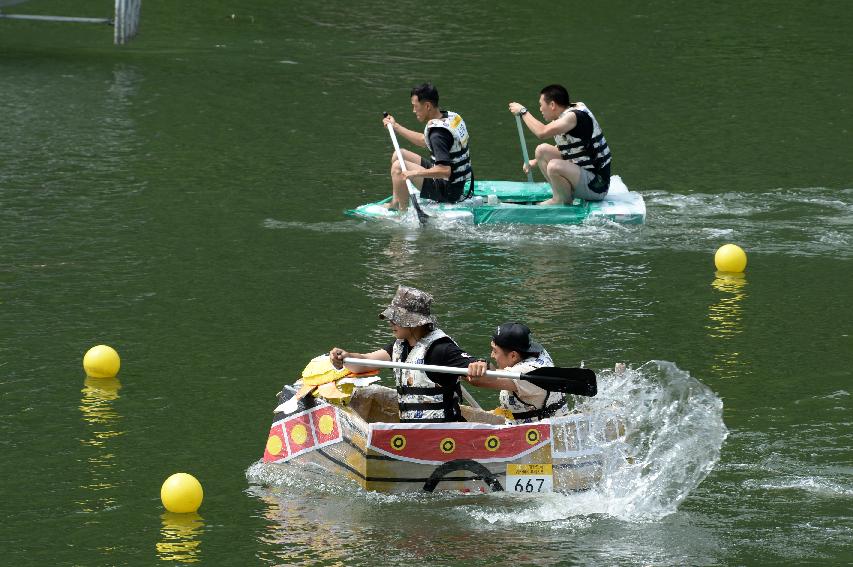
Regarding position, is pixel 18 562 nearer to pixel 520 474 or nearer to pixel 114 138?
pixel 520 474

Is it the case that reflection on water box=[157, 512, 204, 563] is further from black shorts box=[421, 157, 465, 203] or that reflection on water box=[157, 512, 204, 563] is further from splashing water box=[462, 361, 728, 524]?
black shorts box=[421, 157, 465, 203]

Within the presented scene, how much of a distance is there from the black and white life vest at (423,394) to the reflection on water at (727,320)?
3244 millimetres

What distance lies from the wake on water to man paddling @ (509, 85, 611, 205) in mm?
6513

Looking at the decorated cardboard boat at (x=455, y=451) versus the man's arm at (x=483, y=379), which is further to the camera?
the decorated cardboard boat at (x=455, y=451)

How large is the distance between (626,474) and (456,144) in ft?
26.5

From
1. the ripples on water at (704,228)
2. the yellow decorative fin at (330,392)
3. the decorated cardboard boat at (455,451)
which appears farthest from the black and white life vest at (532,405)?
the ripples on water at (704,228)

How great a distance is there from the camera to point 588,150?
18.1 metres

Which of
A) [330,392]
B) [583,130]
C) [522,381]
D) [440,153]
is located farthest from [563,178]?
[330,392]

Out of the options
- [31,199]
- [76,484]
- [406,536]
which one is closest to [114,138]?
[31,199]

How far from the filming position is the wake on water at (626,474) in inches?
412

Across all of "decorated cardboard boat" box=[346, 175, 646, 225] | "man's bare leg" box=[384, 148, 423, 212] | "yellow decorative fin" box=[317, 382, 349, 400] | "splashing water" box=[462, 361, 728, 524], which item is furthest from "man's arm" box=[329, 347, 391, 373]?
"man's bare leg" box=[384, 148, 423, 212]

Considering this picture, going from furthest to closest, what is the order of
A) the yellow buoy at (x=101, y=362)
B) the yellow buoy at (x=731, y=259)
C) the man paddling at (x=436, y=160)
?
the man paddling at (x=436, y=160) < the yellow buoy at (x=731, y=259) < the yellow buoy at (x=101, y=362)

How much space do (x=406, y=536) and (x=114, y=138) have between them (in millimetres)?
13273

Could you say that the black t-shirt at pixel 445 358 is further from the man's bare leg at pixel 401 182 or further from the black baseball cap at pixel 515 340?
the man's bare leg at pixel 401 182
